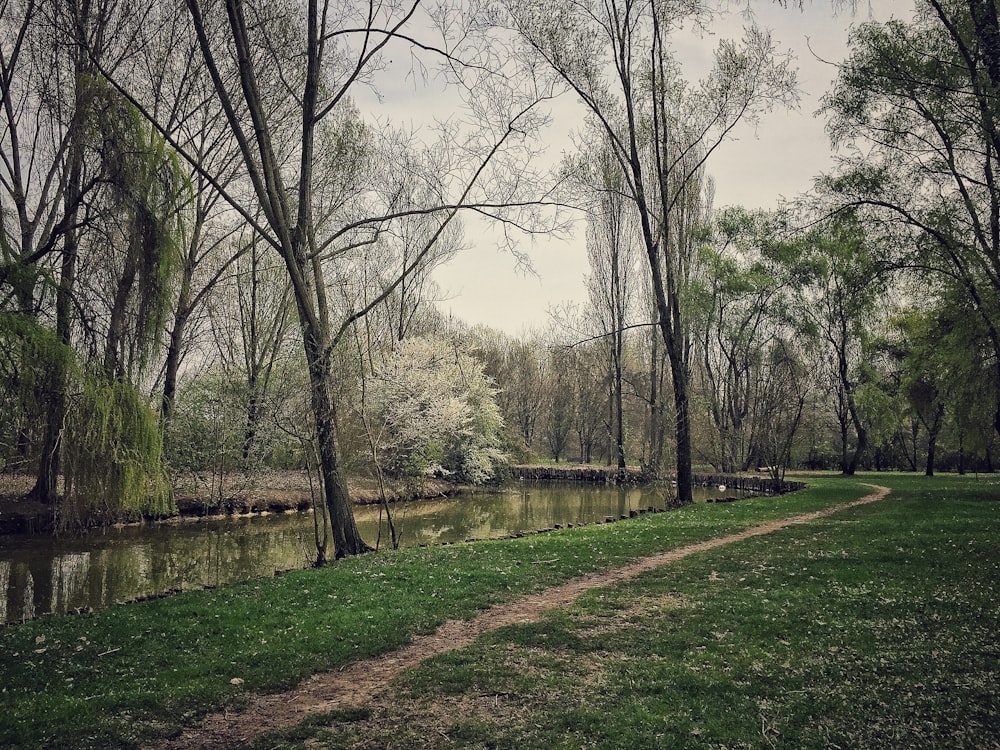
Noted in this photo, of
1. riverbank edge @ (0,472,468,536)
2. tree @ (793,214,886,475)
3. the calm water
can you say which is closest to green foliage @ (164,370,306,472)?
riverbank edge @ (0,472,468,536)

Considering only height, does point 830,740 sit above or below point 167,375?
below

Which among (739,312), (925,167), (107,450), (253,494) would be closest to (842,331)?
(739,312)

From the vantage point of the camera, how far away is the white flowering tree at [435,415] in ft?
88.8

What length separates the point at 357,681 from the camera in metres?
6.18

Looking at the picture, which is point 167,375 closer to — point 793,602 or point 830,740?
point 793,602

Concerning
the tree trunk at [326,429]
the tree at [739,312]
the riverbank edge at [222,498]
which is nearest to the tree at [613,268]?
the tree at [739,312]

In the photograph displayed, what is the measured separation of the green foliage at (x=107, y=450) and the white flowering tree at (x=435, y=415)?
12.6m

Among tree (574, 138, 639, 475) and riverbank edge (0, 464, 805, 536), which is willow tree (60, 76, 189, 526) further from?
tree (574, 138, 639, 475)

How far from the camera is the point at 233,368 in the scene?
25.9 m

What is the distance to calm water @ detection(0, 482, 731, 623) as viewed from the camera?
443 inches

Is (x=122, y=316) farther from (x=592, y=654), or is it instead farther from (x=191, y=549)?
(x=592, y=654)

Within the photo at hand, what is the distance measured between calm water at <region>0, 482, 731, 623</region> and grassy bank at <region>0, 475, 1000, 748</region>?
3.35 metres

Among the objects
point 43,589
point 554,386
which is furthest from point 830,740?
point 554,386

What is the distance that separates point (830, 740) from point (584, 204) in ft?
36.4
